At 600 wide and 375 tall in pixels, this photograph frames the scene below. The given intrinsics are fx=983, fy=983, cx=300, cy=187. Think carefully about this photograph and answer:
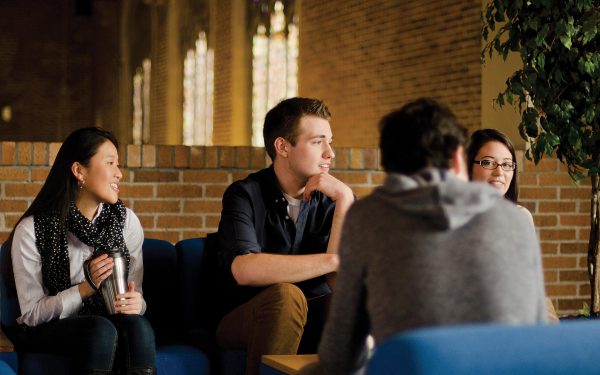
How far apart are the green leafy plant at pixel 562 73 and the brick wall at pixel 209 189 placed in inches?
55.9

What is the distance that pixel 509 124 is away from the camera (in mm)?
5887

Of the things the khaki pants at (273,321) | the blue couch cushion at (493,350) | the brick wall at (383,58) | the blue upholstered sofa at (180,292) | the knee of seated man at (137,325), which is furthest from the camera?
the brick wall at (383,58)

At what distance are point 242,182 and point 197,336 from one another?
62cm

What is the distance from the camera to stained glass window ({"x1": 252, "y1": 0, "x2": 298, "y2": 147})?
36.3 feet

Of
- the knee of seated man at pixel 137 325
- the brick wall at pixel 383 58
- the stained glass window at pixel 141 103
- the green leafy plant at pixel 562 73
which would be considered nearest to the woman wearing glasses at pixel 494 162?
the green leafy plant at pixel 562 73

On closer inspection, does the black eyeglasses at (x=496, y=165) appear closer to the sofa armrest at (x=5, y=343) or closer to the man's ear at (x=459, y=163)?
the man's ear at (x=459, y=163)

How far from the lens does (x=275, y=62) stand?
36.9 ft

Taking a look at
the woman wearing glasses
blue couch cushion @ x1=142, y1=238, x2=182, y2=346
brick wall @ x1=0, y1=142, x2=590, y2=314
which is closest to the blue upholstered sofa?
blue couch cushion @ x1=142, y1=238, x2=182, y2=346

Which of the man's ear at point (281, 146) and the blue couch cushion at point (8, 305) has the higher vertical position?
the man's ear at point (281, 146)

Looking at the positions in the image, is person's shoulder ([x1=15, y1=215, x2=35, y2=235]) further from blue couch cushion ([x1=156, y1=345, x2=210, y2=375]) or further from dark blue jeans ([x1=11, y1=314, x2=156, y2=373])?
blue couch cushion ([x1=156, y1=345, x2=210, y2=375])

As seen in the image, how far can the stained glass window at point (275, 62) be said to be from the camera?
36.3 feet

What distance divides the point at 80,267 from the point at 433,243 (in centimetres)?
191

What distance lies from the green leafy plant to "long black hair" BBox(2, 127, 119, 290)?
1.74 meters

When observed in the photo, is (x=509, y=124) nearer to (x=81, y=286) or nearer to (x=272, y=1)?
(x=81, y=286)
